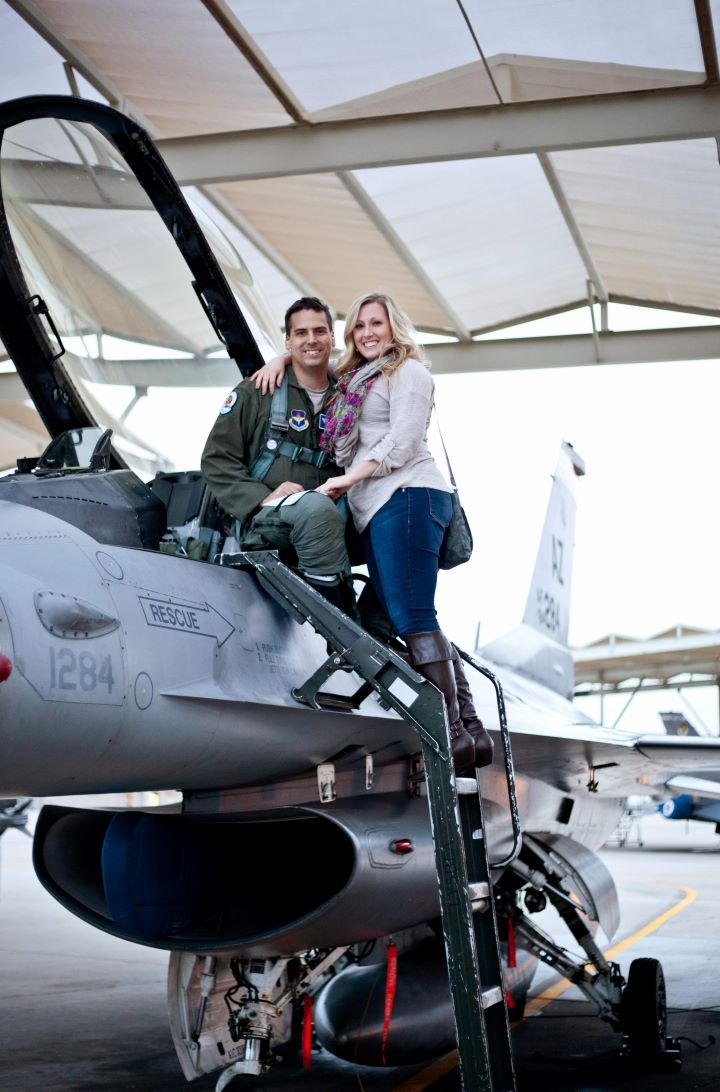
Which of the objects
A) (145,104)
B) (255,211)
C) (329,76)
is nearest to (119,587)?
(329,76)

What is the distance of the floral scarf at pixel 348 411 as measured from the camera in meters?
3.63

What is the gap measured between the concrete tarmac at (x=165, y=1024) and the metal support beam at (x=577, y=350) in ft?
23.5

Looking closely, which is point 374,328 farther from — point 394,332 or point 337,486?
point 337,486

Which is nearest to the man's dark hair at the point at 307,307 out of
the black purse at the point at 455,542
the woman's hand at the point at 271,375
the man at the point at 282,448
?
the man at the point at 282,448

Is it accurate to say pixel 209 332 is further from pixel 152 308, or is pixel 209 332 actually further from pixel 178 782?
pixel 178 782

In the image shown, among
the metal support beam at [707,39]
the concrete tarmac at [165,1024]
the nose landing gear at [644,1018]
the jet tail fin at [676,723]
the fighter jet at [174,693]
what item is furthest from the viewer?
the jet tail fin at [676,723]

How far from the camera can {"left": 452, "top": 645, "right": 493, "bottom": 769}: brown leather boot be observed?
143 inches

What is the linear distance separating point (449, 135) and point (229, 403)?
6985 millimetres

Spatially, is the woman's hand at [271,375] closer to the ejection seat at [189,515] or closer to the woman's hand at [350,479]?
the ejection seat at [189,515]

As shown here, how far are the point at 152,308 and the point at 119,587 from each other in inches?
65.6

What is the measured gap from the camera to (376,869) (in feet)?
12.1

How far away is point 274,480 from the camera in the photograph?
3799mm

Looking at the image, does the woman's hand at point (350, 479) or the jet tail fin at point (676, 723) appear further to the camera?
the jet tail fin at point (676, 723)

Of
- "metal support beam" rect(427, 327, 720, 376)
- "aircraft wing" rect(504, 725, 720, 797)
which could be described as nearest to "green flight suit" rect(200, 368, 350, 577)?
"aircraft wing" rect(504, 725, 720, 797)
